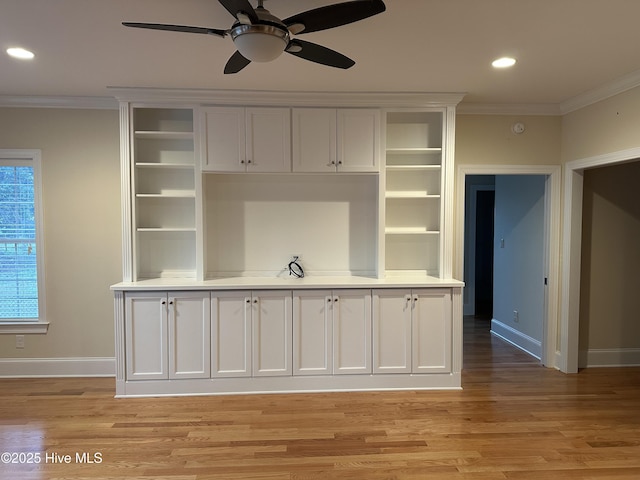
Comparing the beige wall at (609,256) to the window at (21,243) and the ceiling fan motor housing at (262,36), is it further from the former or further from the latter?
the window at (21,243)

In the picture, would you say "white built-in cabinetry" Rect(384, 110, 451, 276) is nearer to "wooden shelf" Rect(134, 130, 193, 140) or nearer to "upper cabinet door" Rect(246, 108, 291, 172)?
"upper cabinet door" Rect(246, 108, 291, 172)

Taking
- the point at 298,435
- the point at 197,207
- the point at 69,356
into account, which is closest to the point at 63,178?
the point at 197,207

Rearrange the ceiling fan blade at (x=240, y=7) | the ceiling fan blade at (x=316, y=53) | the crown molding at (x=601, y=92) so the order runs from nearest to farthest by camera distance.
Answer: the ceiling fan blade at (x=240, y=7) → the ceiling fan blade at (x=316, y=53) → the crown molding at (x=601, y=92)

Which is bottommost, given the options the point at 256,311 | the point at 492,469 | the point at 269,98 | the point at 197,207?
the point at 492,469

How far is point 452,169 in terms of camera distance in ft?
11.6

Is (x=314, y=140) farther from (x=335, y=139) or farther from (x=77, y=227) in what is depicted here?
(x=77, y=227)

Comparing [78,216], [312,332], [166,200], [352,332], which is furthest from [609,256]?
[78,216]

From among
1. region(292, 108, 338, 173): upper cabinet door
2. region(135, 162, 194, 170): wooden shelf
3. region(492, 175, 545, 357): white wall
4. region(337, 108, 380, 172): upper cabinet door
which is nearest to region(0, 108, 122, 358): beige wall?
region(135, 162, 194, 170): wooden shelf

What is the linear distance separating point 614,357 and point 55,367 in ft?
18.1

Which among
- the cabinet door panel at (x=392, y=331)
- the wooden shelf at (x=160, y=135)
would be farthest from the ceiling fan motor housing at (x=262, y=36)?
the cabinet door panel at (x=392, y=331)

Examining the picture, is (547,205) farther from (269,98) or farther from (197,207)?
(197,207)

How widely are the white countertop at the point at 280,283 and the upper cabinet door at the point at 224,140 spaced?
0.99m

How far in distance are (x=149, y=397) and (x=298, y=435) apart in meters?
1.41

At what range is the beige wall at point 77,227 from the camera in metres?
3.65
